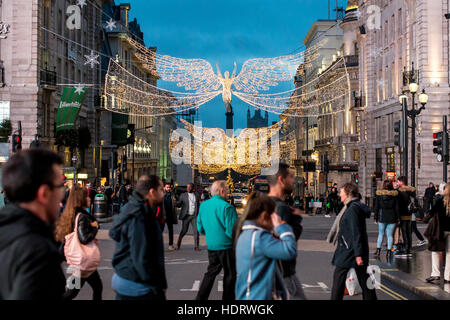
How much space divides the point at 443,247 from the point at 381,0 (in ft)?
127

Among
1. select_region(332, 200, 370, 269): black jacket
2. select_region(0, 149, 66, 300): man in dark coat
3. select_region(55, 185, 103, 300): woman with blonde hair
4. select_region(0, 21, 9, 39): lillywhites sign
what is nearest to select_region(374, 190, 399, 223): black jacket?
select_region(332, 200, 370, 269): black jacket

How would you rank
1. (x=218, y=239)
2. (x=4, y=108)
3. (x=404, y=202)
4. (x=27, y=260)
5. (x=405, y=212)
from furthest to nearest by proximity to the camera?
(x=4, y=108) < (x=405, y=212) < (x=404, y=202) < (x=218, y=239) < (x=27, y=260)

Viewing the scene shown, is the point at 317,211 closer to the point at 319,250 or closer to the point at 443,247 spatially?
the point at 319,250

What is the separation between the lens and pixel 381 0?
158 ft

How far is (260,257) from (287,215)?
1.76 m

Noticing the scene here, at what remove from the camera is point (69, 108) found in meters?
39.0

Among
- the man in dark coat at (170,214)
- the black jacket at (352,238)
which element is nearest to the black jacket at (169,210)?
the man in dark coat at (170,214)

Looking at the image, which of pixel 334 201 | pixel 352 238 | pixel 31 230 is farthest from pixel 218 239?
pixel 334 201

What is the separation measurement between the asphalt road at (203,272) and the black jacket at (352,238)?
206 centimetres

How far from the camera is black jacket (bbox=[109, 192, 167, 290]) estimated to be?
5.99m

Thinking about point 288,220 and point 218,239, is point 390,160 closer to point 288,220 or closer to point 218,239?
point 218,239

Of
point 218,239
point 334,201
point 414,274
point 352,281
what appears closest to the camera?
point 352,281

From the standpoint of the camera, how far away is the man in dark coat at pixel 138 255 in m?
6.00
